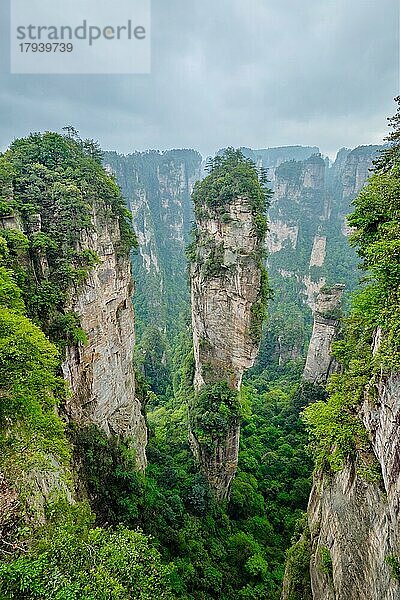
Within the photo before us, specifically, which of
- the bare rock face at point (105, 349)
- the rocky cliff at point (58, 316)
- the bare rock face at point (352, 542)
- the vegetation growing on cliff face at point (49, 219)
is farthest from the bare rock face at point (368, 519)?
the vegetation growing on cliff face at point (49, 219)

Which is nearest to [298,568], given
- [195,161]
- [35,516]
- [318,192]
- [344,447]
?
[344,447]

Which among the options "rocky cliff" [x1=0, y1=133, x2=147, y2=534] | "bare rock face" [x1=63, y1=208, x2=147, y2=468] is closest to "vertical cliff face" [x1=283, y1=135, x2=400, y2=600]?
"rocky cliff" [x1=0, y1=133, x2=147, y2=534]

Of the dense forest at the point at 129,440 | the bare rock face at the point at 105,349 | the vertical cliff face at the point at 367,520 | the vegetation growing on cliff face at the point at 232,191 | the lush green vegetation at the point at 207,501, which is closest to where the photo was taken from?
the vertical cliff face at the point at 367,520

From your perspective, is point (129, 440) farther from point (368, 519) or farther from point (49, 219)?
point (368, 519)

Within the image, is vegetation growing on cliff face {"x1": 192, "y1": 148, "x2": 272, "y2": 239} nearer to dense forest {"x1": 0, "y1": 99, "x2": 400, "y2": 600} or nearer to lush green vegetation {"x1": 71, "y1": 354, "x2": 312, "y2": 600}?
dense forest {"x1": 0, "y1": 99, "x2": 400, "y2": 600}

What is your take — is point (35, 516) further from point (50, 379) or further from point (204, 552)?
point (204, 552)

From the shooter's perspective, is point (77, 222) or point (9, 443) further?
Result: point (77, 222)

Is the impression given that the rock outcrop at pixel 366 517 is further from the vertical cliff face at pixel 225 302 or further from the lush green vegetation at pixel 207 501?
the vertical cliff face at pixel 225 302

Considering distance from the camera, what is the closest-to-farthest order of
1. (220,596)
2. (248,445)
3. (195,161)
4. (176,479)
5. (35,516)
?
(35,516), (220,596), (176,479), (248,445), (195,161)
